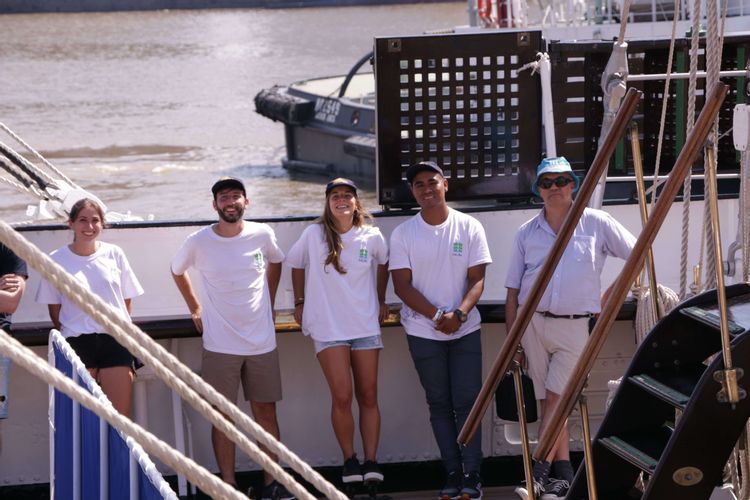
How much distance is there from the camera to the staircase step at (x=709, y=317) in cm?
382

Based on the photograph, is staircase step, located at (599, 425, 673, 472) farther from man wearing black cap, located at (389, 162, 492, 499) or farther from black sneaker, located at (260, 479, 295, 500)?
black sneaker, located at (260, 479, 295, 500)

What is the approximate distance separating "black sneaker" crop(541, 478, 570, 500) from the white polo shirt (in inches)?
29.7

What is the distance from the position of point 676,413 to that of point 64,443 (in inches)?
83.5

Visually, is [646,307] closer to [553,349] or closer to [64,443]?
[553,349]

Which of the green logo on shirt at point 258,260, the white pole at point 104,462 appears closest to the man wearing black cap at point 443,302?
the green logo on shirt at point 258,260

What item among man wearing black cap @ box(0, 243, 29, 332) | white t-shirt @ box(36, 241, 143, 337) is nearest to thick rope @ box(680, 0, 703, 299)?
white t-shirt @ box(36, 241, 143, 337)

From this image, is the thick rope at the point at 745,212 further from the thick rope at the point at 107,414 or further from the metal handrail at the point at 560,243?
the thick rope at the point at 107,414

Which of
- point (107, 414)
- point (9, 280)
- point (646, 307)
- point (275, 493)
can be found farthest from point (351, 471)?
point (107, 414)

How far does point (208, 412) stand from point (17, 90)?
28.0 metres

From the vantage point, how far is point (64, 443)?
4.55m

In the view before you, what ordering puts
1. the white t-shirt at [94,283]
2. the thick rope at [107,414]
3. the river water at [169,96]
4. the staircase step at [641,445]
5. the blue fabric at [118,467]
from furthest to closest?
the river water at [169,96]
the white t-shirt at [94,283]
the staircase step at [641,445]
the blue fabric at [118,467]
the thick rope at [107,414]

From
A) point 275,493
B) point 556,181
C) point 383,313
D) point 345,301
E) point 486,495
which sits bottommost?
point 486,495

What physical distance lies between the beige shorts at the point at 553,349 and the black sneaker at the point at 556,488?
386 mm

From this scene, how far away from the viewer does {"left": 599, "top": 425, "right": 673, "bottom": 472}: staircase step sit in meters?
3.99
